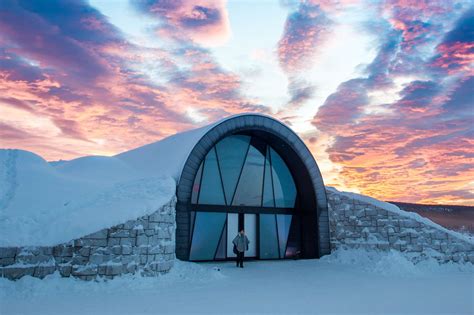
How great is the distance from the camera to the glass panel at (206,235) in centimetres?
1427

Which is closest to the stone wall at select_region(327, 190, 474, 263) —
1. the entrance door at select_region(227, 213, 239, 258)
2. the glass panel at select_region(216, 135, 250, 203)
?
the entrance door at select_region(227, 213, 239, 258)

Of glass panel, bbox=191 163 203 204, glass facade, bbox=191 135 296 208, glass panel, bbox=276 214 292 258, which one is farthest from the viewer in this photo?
glass panel, bbox=276 214 292 258

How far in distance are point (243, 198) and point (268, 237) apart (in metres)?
2.13

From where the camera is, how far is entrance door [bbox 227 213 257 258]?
15227mm

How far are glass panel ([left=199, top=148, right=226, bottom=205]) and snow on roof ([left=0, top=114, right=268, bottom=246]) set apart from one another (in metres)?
1.22

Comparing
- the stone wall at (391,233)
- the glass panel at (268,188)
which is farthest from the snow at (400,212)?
the glass panel at (268,188)

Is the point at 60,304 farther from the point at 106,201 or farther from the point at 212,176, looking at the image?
the point at 212,176

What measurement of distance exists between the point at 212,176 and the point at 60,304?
8.48 meters

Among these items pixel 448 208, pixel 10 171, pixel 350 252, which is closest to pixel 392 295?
pixel 350 252

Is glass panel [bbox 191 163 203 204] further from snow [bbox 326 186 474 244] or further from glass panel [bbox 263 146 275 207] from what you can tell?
snow [bbox 326 186 474 244]

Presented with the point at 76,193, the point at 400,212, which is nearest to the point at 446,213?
the point at 400,212

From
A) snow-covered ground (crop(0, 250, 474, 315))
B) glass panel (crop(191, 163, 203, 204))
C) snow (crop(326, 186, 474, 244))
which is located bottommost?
snow-covered ground (crop(0, 250, 474, 315))

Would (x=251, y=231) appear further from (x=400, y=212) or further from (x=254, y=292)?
(x=254, y=292)

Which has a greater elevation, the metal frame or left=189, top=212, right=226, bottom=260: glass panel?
the metal frame
